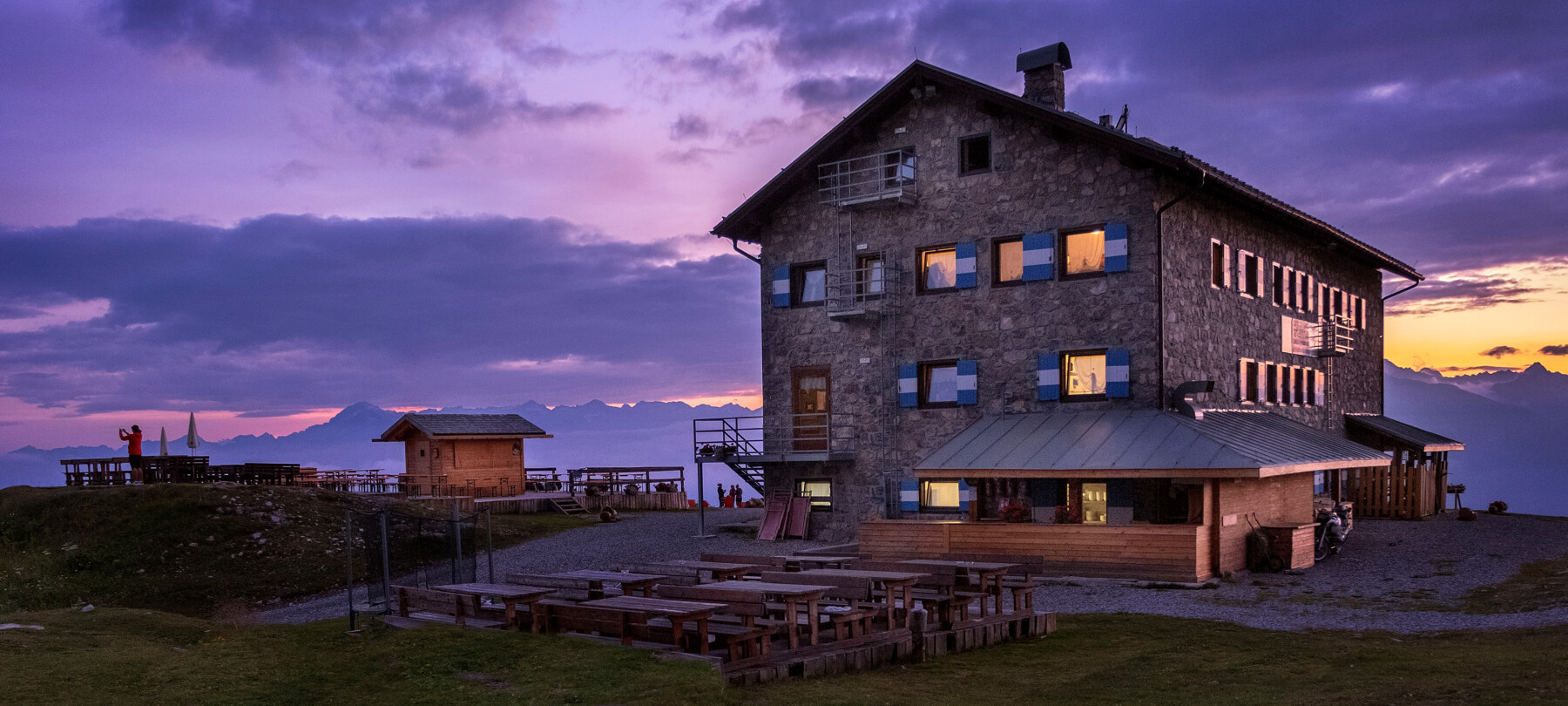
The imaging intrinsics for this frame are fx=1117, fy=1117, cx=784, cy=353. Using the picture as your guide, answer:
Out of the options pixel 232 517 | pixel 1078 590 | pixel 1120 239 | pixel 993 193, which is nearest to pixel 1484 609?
pixel 1078 590

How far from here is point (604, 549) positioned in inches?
1057

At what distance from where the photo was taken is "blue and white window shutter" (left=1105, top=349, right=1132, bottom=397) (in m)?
23.8

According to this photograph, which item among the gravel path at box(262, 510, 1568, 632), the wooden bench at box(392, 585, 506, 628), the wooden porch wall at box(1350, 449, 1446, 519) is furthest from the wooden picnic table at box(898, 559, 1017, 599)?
the wooden porch wall at box(1350, 449, 1446, 519)

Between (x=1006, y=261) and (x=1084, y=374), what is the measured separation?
125 inches

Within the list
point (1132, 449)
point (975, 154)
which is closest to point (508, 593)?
point (1132, 449)

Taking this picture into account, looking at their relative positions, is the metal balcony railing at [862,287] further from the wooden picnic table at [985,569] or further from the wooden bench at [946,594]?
the wooden picnic table at [985,569]

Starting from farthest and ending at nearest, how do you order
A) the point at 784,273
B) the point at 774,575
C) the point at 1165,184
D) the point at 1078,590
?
the point at 784,273 → the point at 1165,184 → the point at 1078,590 → the point at 774,575

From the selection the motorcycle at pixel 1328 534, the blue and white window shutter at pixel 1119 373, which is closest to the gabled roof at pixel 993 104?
the blue and white window shutter at pixel 1119 373

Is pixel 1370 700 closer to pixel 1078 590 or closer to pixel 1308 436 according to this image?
pixel 1078 590

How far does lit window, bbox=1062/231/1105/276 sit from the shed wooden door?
265 inches

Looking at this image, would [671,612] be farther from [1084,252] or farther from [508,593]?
[1084,252]

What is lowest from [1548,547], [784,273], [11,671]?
[1548,547]

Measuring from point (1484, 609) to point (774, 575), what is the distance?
1083 centimetres

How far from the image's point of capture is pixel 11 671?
32.8 ft
